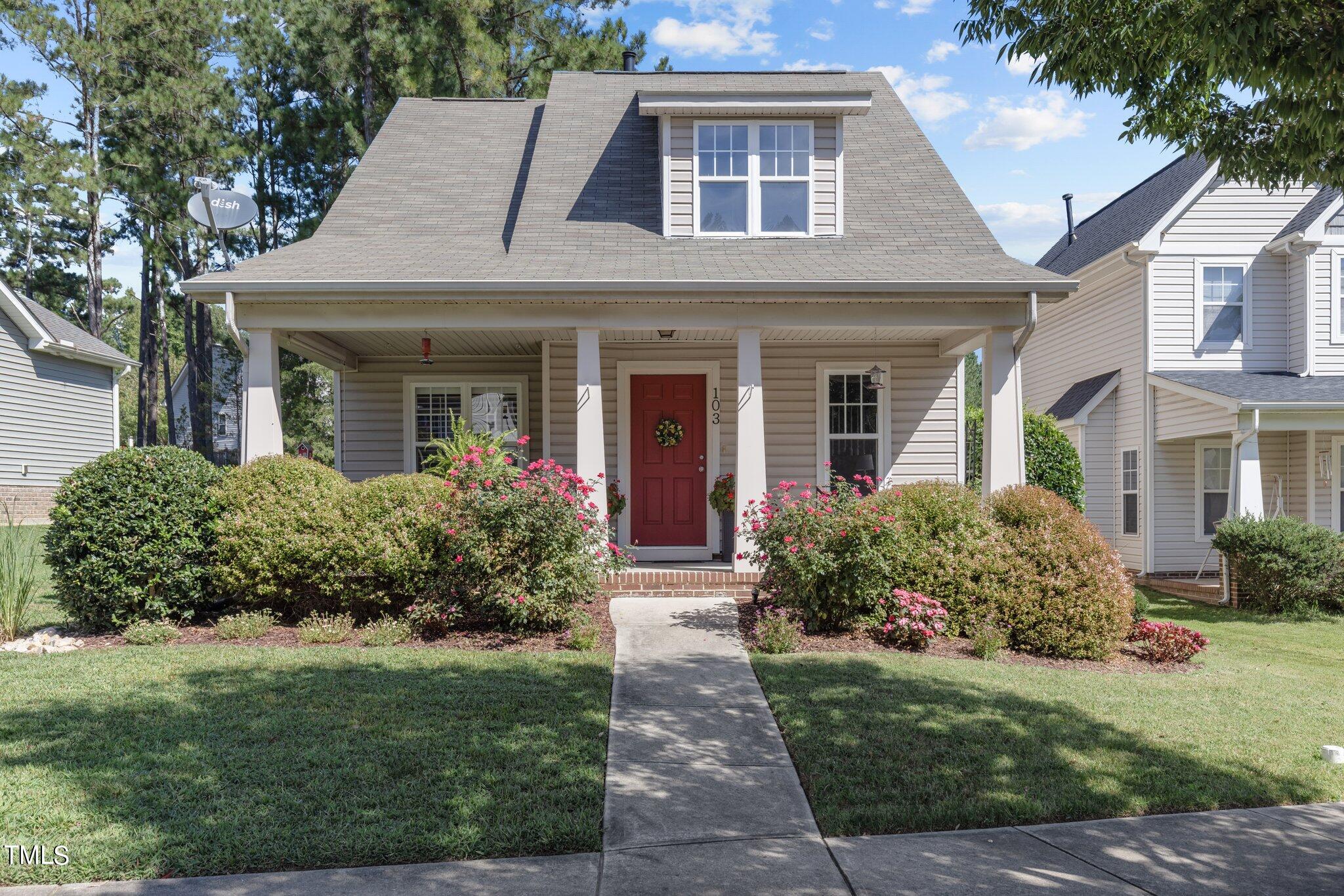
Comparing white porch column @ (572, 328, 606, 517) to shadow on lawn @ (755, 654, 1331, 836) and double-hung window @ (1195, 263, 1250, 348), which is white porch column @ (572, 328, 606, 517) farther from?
double-hung window @ (1195, 263, 1250, 348)

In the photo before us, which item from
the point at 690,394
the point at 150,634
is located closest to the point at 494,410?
the point at 690,394

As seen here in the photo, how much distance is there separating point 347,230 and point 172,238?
16.2 meters

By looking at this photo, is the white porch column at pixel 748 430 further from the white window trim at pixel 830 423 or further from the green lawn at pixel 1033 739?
the green lawn at pixel 1033 739

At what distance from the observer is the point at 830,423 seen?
36.9 feet

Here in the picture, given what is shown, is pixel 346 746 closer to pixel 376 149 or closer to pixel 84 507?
pixel 84 507

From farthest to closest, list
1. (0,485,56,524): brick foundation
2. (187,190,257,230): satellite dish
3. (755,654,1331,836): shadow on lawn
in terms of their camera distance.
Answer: (0,485,56,524): brick foundation, (187,190,257,230): satellite dish, (755,654,1331,836): shadow on lawn

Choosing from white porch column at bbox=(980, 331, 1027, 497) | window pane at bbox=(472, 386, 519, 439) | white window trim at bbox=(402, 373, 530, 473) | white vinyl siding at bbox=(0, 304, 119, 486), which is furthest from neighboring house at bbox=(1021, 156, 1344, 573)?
white vinyl siding at bbox=(0, 304, 119, 486)

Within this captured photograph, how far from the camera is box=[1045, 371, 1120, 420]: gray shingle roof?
1465 cm

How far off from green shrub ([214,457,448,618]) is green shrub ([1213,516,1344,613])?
10.1 meters

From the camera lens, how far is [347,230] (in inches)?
420

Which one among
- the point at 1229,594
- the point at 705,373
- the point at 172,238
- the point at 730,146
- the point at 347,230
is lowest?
the point at 1229,594

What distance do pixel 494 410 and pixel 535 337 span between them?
1941 millimetres

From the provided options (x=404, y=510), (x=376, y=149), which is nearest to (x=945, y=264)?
(x=404, y=510)

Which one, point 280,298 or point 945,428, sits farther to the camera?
point 945,428
